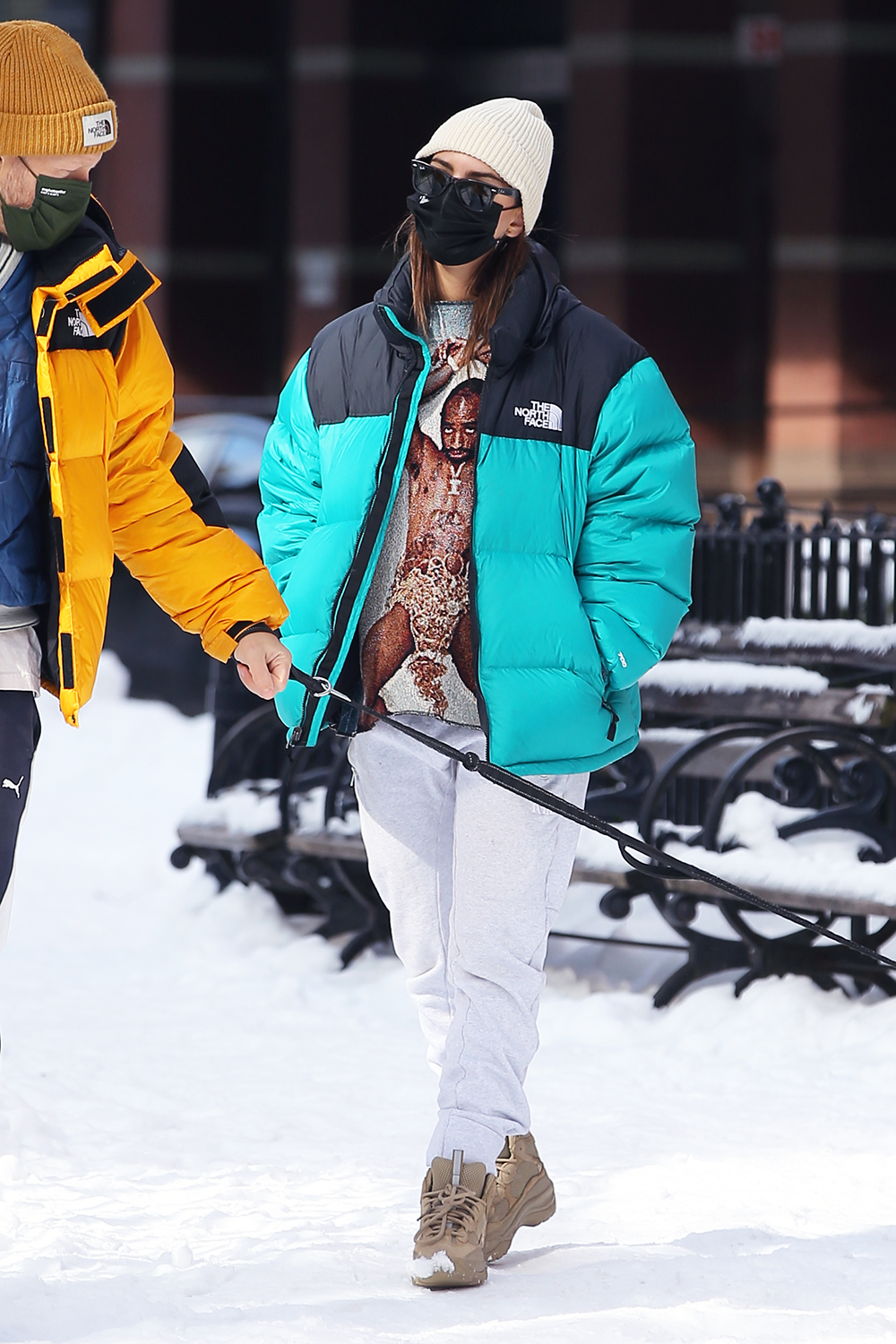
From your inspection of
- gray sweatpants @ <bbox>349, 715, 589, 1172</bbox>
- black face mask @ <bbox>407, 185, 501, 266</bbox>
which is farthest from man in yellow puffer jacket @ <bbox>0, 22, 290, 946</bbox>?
gray sweatpants @ <bbox>349, 715, 589, 1172</bbox>

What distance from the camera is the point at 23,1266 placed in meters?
3.29

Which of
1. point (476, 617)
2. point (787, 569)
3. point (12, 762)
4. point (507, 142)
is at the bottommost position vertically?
point (787, 569)

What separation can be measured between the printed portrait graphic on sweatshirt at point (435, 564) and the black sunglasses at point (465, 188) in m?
0.24

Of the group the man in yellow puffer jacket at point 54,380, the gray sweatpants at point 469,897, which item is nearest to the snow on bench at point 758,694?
the gray sweatpants at point 469,897

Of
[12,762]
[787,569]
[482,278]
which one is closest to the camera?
[12,762]

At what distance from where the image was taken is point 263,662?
10.2ft

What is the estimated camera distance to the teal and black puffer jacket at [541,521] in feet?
10.5

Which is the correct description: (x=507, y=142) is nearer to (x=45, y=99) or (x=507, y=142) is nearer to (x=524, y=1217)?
(x=45, y=99)

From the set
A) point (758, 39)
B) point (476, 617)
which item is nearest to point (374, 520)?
point (476, 617)

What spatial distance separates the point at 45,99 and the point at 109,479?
602 mm

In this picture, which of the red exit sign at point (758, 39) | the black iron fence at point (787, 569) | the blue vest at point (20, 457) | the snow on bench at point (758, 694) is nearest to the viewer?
Result: the blue vest at point (20, 457)

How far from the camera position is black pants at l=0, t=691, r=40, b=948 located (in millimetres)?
2910

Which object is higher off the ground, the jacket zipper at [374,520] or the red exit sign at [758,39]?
the red exit sign at [758,39]

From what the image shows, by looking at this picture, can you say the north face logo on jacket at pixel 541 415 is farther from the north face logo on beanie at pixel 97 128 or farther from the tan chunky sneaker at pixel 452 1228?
the tan chunky sneaker at pixel 452 1228
